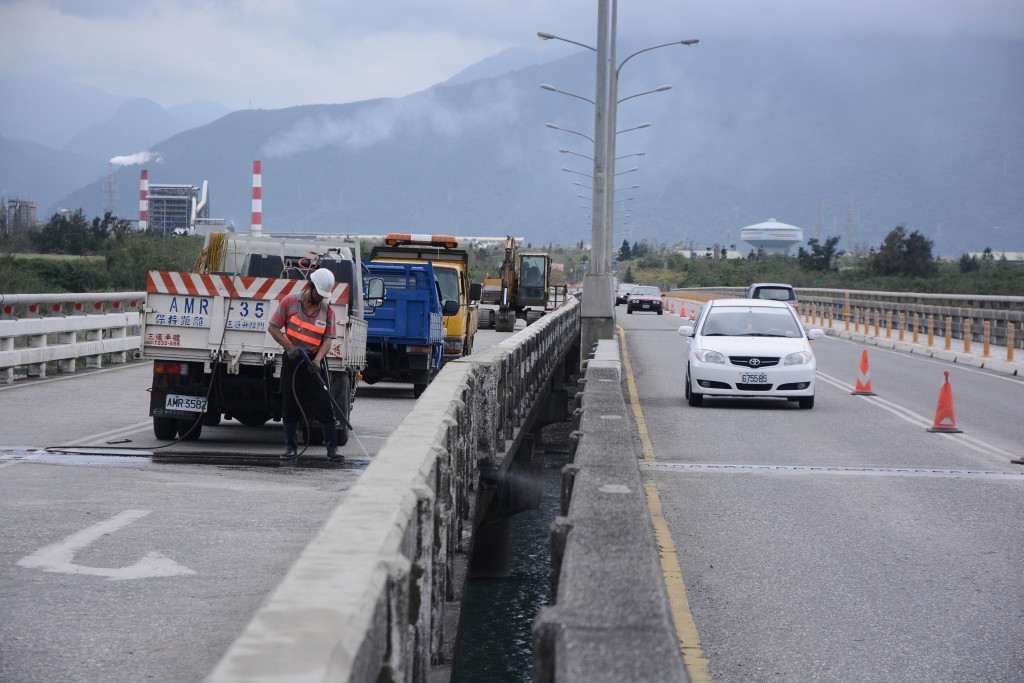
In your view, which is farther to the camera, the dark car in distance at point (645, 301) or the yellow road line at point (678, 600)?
the dark car in distance at point (645, 301)

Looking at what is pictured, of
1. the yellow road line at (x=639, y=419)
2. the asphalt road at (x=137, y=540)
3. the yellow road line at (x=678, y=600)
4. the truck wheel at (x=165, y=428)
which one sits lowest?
the yellow road line at (x=639, y=419)

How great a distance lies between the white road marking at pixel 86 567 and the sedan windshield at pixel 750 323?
40.5 feet

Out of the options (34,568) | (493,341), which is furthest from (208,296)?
(493,341)

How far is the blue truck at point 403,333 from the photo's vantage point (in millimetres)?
18297

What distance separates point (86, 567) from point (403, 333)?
1140 centimetres

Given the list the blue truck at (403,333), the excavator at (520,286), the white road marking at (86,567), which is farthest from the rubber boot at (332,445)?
the excavator at (520,286)

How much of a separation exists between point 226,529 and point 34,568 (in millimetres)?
1515

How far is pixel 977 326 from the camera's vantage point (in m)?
35.9

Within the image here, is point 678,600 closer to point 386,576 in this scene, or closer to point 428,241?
point 386,576

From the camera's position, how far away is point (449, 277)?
24.5m

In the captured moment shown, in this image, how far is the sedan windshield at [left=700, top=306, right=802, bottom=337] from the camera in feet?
61.3

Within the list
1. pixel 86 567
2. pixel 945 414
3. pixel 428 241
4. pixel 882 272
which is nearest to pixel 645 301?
pixel 428 241

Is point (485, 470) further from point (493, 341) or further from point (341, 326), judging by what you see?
point (493, 341)

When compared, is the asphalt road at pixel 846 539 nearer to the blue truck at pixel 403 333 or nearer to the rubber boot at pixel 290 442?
the rubber boot at pixel 290 442
